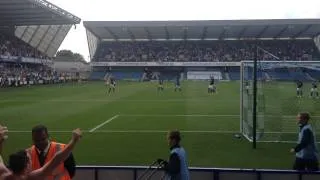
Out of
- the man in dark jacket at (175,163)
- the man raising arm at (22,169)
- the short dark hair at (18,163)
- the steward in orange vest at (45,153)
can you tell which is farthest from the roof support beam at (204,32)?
the short dark hair at (18,163)

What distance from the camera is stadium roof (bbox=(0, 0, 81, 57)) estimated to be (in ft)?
217

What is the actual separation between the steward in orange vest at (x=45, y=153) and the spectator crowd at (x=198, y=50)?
89.0m

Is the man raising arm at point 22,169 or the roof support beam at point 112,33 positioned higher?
the roof support beam at point 112,33

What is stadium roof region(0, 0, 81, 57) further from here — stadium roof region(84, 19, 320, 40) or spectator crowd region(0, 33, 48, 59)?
stadium roof region(84, 19, 320, 40)

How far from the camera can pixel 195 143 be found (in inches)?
716

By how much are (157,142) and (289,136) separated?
5.47 m

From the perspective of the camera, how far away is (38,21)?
7719 centimetres

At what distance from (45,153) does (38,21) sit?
73.4m

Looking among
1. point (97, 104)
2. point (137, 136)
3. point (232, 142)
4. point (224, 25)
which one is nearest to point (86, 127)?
point (137, 136)

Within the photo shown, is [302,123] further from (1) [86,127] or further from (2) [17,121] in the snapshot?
(2) [17,121]

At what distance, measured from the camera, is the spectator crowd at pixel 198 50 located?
96.9 m

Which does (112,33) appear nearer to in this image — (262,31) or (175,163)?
(262,31)

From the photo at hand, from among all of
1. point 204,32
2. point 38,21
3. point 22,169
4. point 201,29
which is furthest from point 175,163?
point 204,32

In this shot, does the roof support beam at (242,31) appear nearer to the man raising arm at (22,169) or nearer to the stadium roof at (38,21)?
the stadium roof at (38,21)
